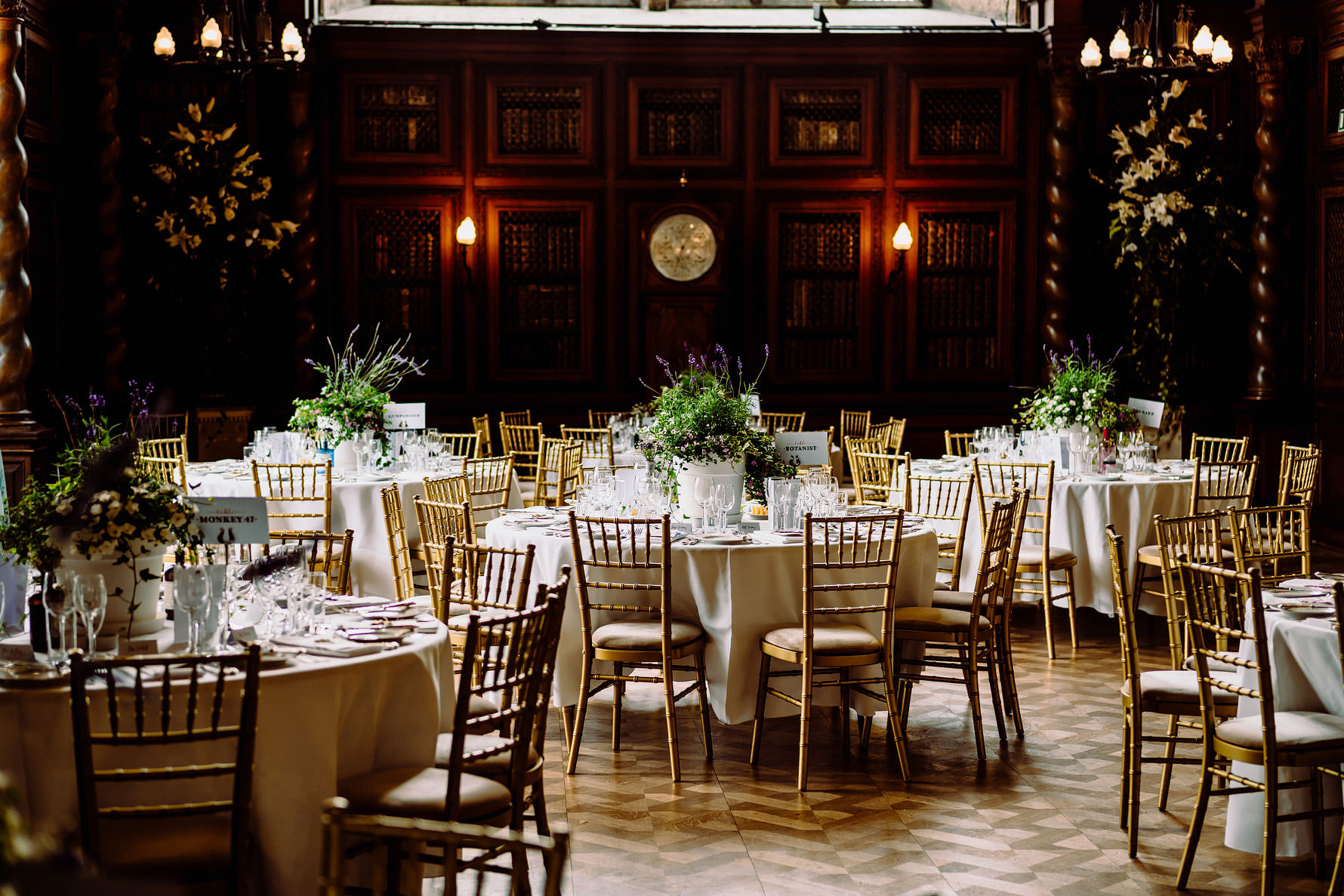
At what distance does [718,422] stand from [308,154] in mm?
6239

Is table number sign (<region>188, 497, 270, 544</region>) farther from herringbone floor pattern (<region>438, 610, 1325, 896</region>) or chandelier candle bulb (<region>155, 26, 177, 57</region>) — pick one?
chandelier candle bulb (<region>155, 26, 177, 57</region>)

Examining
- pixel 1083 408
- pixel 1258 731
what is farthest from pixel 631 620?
pixel 1083 408

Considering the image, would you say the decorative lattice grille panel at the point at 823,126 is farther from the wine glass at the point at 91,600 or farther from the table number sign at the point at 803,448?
the wine glass at the point at 91,600

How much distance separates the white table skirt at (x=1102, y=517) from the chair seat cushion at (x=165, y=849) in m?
5.20

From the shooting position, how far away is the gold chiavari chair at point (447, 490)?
221 inches

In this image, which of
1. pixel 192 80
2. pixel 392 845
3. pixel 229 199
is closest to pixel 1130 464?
pixel 392 845

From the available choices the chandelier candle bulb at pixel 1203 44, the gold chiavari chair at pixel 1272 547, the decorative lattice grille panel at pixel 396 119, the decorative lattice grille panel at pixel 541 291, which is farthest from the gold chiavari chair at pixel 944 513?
the decorative lattice grille panel at pixel 396 119

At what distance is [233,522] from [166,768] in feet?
3.33

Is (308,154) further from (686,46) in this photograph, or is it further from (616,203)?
(686,46)

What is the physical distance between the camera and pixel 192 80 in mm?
10867

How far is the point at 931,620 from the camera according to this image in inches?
221

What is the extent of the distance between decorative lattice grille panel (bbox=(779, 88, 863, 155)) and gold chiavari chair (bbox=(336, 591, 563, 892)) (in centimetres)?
862

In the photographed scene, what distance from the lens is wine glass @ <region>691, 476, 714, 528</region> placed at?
18.8ft

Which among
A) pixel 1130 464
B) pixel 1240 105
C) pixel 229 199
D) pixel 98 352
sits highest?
pixel 1240 105
